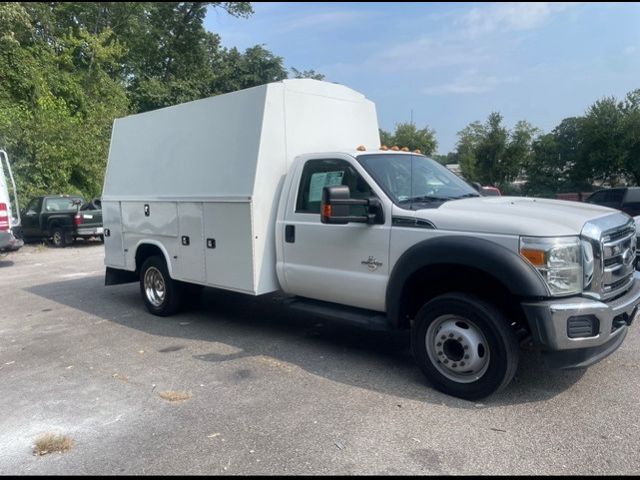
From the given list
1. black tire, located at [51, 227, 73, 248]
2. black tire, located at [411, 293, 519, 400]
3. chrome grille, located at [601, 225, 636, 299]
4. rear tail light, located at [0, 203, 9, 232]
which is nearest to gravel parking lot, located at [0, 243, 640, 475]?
black tire, located at [411, 293, 519, 400]

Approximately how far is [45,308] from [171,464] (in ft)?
18.7

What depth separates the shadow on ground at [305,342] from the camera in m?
4.64

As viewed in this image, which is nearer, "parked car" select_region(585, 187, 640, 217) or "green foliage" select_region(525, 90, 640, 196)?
"parked car" select_region(585, 187, 640, 217)

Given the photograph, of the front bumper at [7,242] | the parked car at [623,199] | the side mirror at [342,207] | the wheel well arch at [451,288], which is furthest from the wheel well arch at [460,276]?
the parked car at [623,199]

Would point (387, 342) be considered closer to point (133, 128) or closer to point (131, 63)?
point (133, 128)

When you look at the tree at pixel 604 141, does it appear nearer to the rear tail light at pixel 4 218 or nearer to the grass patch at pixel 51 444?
the rear tail light at pixel 4 218

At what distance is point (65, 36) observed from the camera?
86.4 ft

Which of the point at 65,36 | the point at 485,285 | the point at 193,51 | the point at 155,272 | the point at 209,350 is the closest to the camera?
the point at 485,285

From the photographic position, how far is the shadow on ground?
4.64 m

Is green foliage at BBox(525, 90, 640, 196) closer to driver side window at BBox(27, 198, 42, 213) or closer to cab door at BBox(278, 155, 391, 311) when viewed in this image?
driver side window at BBox(27, 198, 42, 213)

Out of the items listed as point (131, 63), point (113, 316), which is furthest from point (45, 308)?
point (131, 63)

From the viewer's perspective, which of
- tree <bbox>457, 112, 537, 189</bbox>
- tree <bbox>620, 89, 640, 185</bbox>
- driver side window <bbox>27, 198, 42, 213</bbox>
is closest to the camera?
driver side window <bbox>27, 198, 42, 213</bbox>

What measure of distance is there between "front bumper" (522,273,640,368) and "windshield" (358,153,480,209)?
Answer: 139 cm

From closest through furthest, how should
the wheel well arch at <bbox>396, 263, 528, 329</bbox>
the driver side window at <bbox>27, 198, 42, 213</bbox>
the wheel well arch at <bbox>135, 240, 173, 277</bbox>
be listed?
the wheel well arch at <bbox>396, 263, 528, 329</bbox>
the wheel well arch at <bbox>135, 240, 173, 277</bbox>
the driver side window at <bbox>27, 198, 42, 213</bbox>
